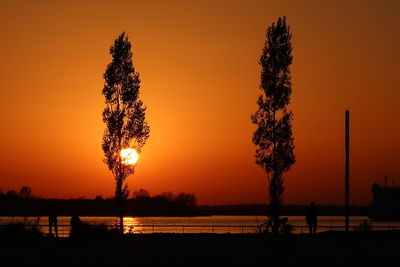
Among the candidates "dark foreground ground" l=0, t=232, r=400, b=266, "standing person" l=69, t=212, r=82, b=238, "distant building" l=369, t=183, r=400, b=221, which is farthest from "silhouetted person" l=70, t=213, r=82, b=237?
"distant building" l=369, t=183, r=400, b=221

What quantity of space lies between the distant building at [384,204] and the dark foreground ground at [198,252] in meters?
97.4

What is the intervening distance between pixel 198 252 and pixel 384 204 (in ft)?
372

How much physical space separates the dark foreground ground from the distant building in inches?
3835

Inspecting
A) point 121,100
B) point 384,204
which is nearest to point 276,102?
point 121,100

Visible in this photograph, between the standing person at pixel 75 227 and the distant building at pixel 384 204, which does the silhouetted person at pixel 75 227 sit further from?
the distant building at pixel 384 204

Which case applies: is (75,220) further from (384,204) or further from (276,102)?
(384,204)

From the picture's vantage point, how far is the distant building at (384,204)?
411 feet

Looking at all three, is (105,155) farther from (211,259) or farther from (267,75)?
(211,259)

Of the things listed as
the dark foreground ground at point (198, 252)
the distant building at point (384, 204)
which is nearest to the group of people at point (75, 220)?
the dark foreground ground at point (198, 252)

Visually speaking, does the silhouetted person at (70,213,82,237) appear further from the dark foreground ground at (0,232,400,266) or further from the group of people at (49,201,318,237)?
A: the dark foreground ground at (0,232,400,266)

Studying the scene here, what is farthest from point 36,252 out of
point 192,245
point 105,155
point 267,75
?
point 267,75

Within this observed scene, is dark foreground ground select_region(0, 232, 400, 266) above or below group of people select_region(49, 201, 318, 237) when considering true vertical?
below

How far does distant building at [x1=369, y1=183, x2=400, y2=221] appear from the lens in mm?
125250

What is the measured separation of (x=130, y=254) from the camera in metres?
23.7
